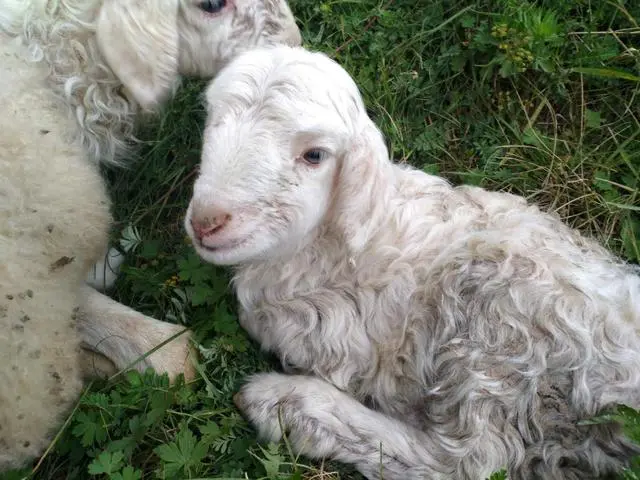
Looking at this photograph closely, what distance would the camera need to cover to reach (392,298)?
2775mm

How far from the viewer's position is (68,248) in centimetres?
254

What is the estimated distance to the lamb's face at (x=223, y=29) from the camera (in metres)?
2.95

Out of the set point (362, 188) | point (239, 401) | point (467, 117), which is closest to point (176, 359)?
point (239, 401)

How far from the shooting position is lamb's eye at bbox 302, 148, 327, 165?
93.7 inches

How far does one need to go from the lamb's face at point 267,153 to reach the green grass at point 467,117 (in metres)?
0.94

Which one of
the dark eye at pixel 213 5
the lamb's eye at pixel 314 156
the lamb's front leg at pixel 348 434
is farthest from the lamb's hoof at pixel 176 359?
the dark eye at pixel 213 5

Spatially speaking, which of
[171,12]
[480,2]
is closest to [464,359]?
[171,12]

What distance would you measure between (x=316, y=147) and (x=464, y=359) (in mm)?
958

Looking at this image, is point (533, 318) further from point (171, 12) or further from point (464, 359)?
point (171, 12)

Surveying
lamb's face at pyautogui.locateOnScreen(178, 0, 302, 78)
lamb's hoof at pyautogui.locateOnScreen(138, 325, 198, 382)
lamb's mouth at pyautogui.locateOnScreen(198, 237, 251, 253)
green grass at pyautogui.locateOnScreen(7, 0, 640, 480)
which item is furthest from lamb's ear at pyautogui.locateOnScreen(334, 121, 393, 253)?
lamb's hoof at pyautogui.locateOnScreen(138, 325, 198, 382)

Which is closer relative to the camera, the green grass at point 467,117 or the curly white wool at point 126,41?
the curly white wool at point 126,41

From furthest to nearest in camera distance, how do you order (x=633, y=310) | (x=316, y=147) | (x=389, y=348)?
(x=389, y=348) → (x=633, y=310) → (x=316, y=147)

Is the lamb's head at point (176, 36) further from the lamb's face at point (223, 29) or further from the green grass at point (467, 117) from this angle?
the green grass at point (467, 117)

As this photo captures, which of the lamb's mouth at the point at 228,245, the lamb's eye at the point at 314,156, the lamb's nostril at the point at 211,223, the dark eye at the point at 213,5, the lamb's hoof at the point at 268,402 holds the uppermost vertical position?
the dark eye at the point at 213,5
